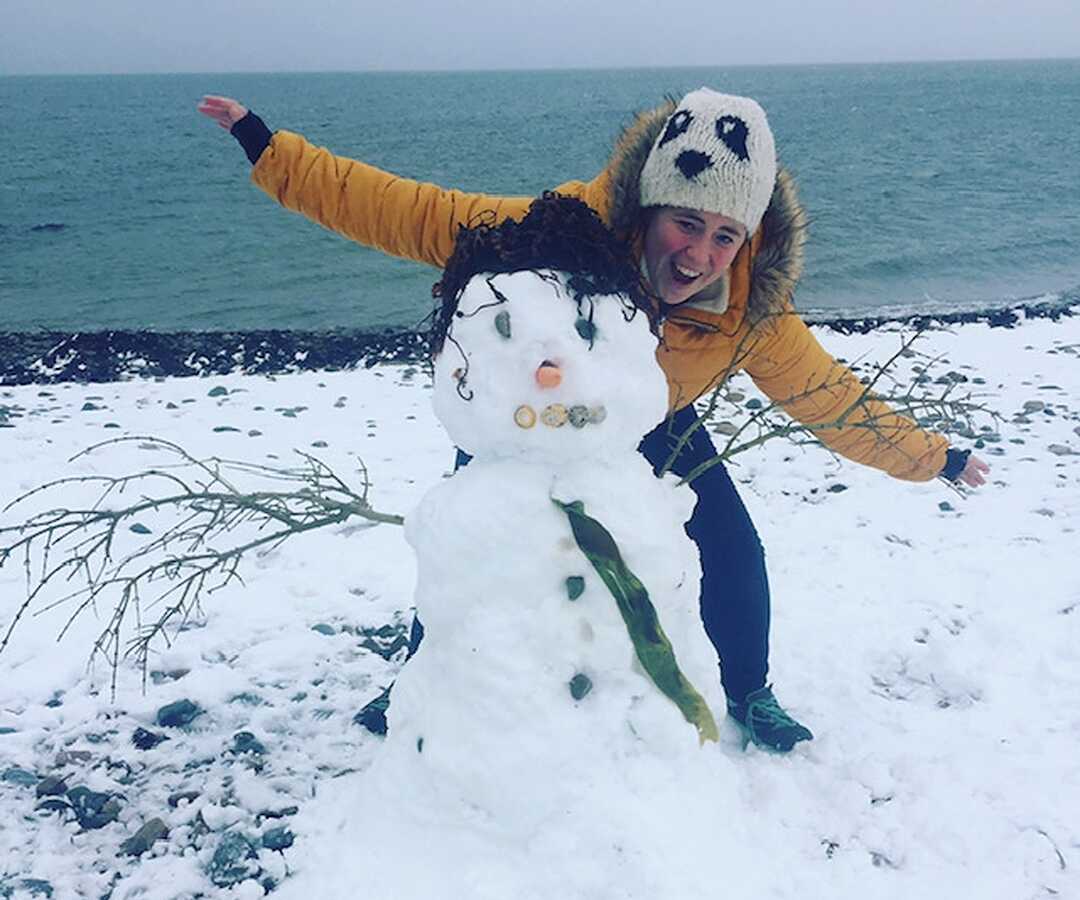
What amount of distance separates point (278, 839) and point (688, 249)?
1951mm

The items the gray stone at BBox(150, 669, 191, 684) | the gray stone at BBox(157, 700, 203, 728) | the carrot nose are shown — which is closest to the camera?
the carrot nose

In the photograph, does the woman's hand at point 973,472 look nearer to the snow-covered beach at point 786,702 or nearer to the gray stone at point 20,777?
the snow-covered beach at point 786,702

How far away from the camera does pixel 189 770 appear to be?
9.18ft

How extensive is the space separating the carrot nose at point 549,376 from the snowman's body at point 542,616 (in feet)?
0.07

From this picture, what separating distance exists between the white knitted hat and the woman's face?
0.14ft

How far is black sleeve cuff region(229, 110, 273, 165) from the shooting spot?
7.93 feet

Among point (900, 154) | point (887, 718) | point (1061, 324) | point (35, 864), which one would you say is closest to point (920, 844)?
point (887, 718)

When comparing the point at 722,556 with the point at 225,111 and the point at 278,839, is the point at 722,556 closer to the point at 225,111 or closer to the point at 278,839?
the point at 278,839

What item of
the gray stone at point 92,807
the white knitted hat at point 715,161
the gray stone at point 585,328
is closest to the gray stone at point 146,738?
the gray stone at point 92,807

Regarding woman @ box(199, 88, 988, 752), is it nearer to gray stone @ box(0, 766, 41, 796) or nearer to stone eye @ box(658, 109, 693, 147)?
stone eye @ box(658, 109, 693, 147)

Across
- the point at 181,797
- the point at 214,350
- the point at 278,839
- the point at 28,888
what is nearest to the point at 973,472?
the point at 278,839

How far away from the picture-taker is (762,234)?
242cm

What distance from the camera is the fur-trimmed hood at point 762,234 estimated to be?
2348 millimetres

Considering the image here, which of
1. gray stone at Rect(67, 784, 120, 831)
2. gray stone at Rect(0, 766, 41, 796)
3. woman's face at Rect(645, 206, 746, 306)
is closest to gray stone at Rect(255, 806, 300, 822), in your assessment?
gray stone at Rect(67, 784, 120, 831)
